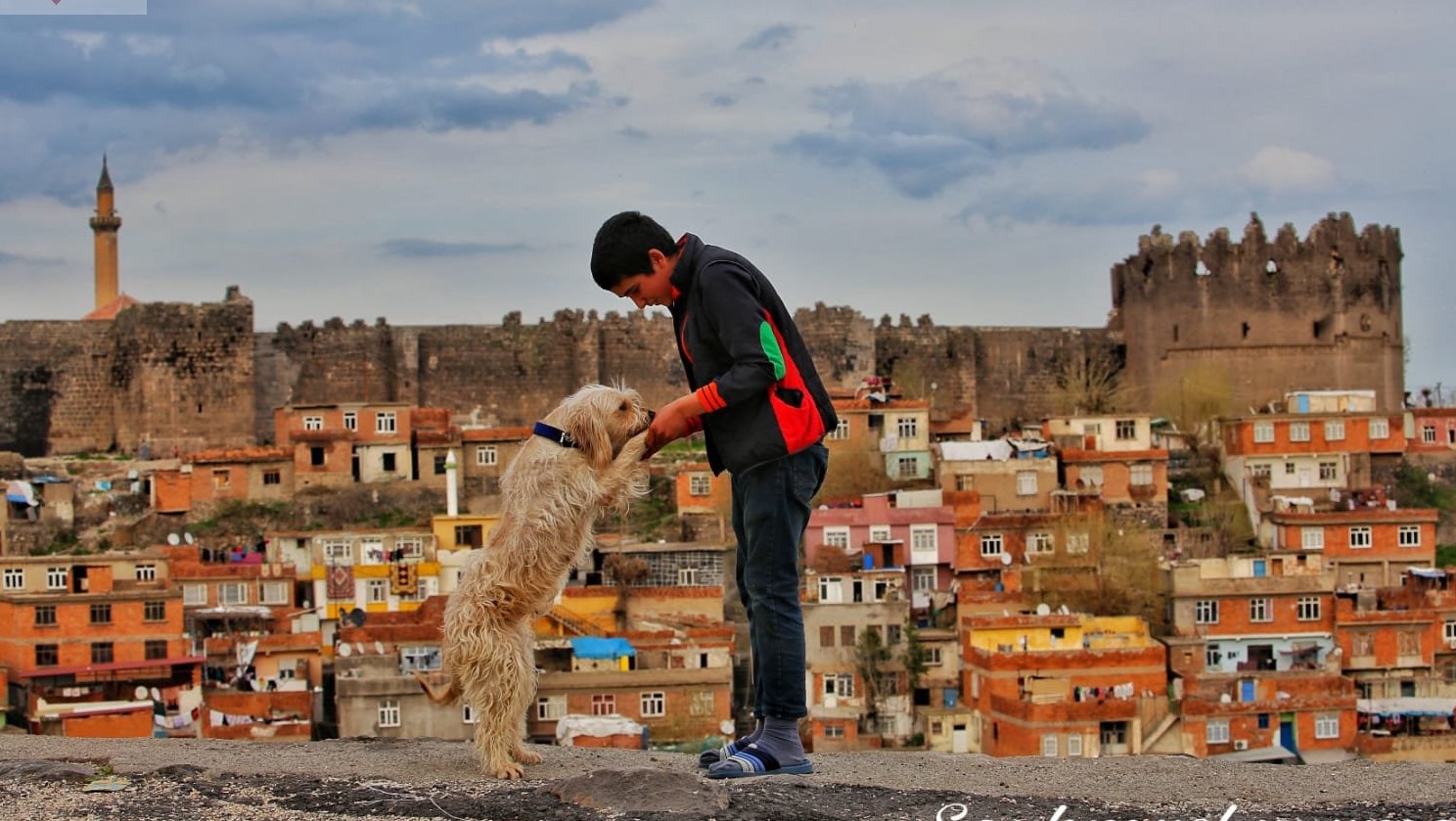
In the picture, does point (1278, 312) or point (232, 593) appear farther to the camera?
point (1278, 312)

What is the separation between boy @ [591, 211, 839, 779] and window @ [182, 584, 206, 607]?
25.8 meters

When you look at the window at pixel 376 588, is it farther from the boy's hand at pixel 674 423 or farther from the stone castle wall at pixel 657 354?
the boy's hand at pixel 674 423

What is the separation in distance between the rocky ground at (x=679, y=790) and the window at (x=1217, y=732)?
20.6 meters

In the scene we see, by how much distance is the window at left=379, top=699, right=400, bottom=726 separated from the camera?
26656 mm

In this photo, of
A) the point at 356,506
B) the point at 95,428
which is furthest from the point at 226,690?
the point at 95,428

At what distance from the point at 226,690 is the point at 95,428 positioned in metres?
13.0

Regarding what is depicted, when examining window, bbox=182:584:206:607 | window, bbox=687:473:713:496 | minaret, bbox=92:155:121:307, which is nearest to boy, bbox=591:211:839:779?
window, bbox=182:584:206:607

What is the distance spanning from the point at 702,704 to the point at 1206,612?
8.83 meters

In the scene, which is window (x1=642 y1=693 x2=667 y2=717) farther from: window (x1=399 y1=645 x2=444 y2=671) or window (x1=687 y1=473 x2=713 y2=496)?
window (x1=687 y1=473 x2=713 y2=496)

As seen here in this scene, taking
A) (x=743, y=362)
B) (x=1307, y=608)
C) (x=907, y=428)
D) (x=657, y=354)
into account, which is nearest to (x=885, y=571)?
(x=1307, y=608)

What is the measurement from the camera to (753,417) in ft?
23.9

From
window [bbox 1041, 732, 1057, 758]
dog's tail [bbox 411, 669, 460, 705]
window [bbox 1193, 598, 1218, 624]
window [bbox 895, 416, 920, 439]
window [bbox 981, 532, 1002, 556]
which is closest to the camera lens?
dog's tail [bbox 411, 669, 460, 705]

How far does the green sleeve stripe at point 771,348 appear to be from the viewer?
7.19 metres

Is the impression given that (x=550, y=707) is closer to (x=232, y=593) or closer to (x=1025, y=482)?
(x=232, y=593)
